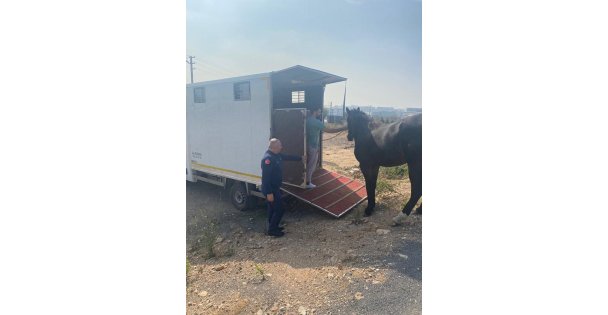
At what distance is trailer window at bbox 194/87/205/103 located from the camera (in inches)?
112

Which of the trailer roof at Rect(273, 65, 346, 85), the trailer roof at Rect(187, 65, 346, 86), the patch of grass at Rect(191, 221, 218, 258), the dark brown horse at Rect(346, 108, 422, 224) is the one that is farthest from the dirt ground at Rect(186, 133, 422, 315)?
the trailer roof at Rect(273, 65, 346, 85)

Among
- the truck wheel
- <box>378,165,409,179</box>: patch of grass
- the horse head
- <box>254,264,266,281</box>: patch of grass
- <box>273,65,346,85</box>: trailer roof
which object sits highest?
<box>273,65,346,85</box>: trailer roof

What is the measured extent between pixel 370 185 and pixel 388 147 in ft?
2.01

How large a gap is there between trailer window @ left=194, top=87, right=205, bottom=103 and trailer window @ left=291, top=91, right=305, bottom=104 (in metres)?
1.43

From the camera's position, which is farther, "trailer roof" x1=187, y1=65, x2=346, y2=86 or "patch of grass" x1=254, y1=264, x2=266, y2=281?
"trailer roof" x1=187, y1=65, x2=346, y2=86

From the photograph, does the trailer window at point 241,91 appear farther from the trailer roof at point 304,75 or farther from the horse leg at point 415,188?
the horse leg at point 415,188

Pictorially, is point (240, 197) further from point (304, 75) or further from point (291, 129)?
point (304, 75)

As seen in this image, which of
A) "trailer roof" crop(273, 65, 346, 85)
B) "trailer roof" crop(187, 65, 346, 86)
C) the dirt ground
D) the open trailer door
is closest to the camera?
the dirt ground

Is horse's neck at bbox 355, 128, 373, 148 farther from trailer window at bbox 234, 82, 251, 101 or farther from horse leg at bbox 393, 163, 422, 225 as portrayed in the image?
trailer window at bbox 234, 82, 251, 101

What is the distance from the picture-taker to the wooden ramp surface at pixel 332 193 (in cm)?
409

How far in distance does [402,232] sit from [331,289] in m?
1.21

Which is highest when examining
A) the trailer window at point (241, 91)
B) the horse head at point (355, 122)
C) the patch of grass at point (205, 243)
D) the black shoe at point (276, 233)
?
the trailer window at point (241, 91)

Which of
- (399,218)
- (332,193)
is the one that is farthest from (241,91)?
(399,218)

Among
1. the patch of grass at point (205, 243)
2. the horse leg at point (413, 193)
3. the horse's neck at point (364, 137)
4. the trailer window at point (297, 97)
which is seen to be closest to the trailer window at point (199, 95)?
the patch of grass at point (205, 243)
